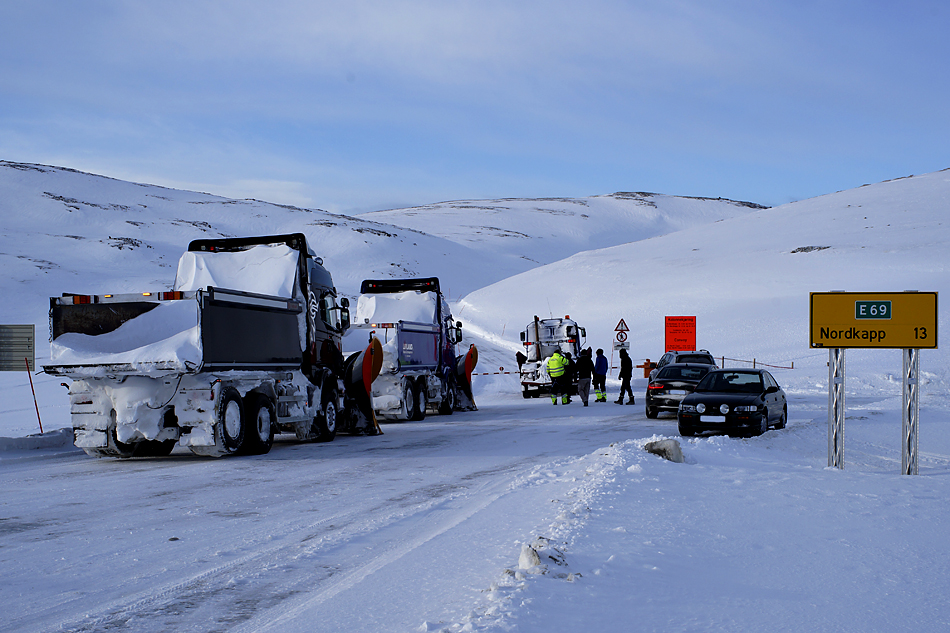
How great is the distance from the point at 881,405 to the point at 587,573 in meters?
19.9

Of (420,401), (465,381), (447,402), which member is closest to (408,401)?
(420,401)

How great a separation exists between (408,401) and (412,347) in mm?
1382

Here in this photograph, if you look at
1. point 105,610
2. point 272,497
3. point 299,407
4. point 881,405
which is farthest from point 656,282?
point 105,610

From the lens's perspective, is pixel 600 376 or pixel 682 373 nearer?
pixel 682 373

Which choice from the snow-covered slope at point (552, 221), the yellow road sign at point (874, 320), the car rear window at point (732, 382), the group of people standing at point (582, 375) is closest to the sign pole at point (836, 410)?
the yellow road sign at point (874, 320)

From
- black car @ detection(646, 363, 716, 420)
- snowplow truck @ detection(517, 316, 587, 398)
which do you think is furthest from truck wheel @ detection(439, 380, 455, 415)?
black car @ detection(646, 363, 716, 420)

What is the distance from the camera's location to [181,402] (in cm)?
1206

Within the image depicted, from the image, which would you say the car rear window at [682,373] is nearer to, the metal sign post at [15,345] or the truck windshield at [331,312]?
the truck windshield at [331,312]

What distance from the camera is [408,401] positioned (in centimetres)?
2098

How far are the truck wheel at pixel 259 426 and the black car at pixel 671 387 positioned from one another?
33.2 feet

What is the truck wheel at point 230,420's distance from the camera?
12312 millimetres

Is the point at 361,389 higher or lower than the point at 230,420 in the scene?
higher

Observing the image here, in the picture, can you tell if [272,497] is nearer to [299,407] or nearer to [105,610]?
[105,610]

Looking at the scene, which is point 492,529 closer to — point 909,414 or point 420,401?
point 909,414
